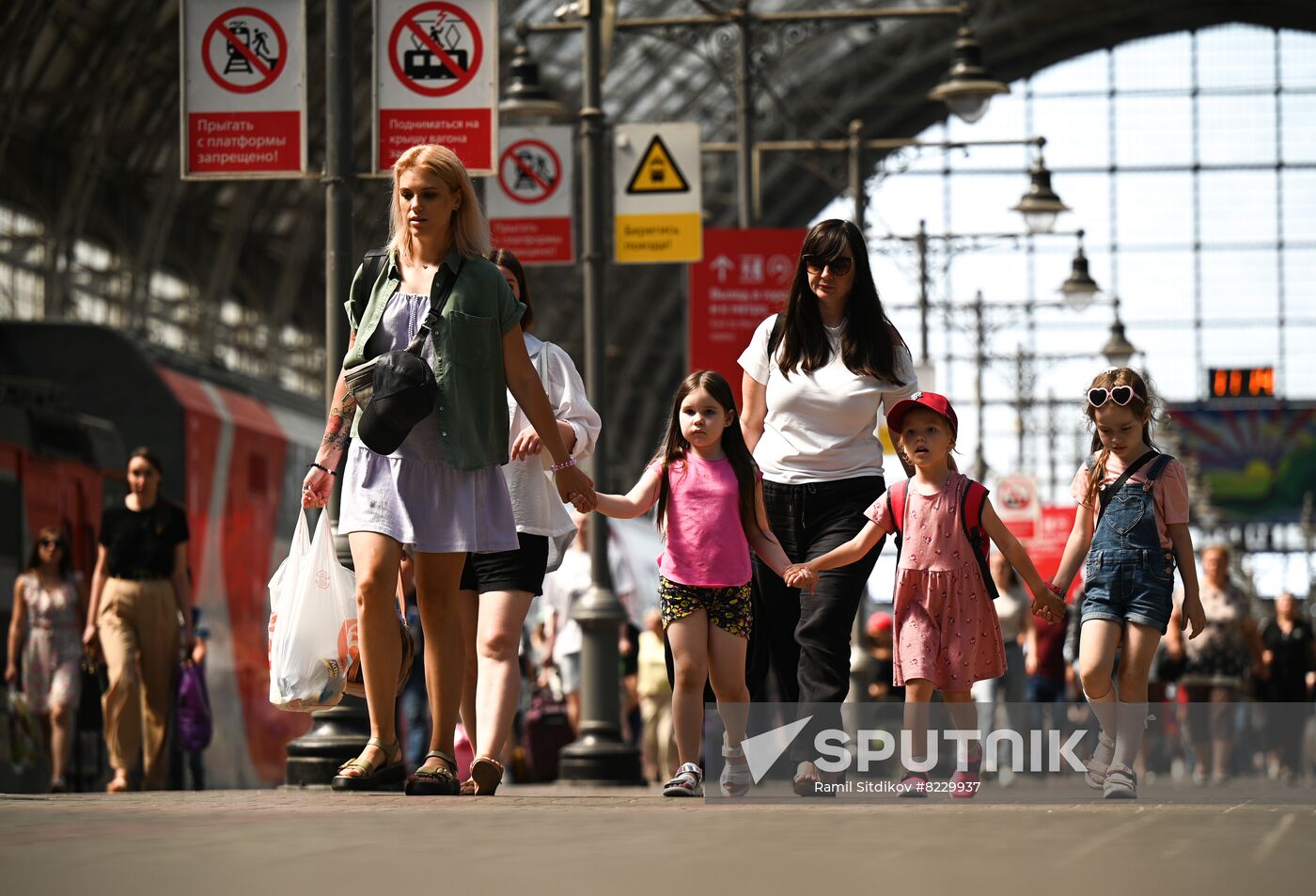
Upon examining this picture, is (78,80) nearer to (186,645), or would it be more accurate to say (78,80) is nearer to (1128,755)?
(186,645)

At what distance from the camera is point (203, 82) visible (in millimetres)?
10461

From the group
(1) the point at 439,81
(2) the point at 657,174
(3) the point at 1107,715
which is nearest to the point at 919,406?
(3) the point at 1107,715

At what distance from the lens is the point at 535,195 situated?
55.3 feet

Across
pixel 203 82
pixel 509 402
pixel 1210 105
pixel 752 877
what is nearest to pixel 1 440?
pixel 203 82

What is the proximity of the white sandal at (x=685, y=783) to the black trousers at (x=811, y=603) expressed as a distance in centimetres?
34

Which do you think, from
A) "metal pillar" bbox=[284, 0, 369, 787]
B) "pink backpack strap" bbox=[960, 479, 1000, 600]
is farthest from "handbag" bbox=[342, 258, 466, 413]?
"metal pillar" bbox=[284, 0, 369, 787]

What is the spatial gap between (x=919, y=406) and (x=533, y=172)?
9.60 metres

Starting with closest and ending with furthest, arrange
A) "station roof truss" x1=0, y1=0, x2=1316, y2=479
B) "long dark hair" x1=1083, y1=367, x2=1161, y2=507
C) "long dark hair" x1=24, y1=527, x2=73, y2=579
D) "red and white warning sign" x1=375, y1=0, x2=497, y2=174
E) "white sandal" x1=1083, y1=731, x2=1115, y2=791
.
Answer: "white sandal" x1=1083, y1=731, x2=1115, y2=791, "long dark hair" x1=1083, y1=367, x2=1161, y2=507, "red and white warning sign" x1=375, y1=0, x2=497, y2=174, "long dark hair" x1=24, y1=527, x2=73, y2=579, "station roof truss" x1=0, y1=0, x2=1316, y2=479

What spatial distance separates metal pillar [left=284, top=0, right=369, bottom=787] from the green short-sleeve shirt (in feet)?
5.96

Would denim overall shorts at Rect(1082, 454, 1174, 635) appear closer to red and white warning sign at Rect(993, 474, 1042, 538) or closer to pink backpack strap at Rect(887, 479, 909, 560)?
pink backpack strap at Rect(887, 479, 909, 560)

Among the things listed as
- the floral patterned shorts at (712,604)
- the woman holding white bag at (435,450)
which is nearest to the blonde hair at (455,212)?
the woman holding white bag at (435,450)

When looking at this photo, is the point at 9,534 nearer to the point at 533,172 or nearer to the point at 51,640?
the point at 51,640

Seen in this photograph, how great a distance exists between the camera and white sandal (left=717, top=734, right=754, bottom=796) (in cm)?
727

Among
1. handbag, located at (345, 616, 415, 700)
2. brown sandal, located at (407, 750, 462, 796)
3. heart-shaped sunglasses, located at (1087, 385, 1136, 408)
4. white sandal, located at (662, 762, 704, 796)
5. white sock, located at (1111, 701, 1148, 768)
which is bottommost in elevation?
white sandal, located at (662, 762, 704, 796)
